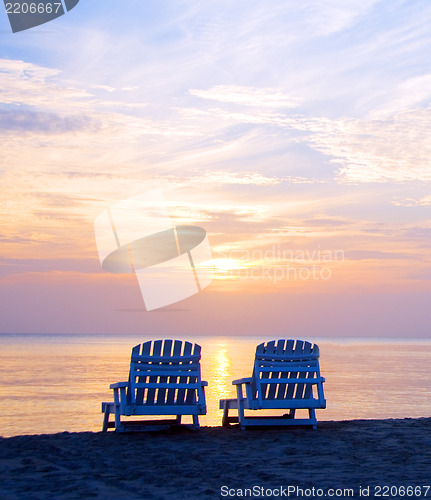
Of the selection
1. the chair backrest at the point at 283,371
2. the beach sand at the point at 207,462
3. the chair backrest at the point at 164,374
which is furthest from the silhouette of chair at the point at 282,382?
the chair backrest at the point at 164,374

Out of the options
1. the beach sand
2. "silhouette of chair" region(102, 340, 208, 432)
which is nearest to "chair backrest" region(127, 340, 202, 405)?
"silhouette of chair" region(102, 340, 208, 432)

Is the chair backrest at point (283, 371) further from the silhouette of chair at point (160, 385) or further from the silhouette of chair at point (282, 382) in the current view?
the silhouette of chair at point (160, 385)

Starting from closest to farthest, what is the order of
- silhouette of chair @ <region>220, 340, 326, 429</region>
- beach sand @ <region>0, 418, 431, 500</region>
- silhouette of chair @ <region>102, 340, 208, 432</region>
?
beach sand @ <region>0, 418, 431, 500</region>
silhouette of chair @ <region>102, 340, 208, 432</region>
silhouette of chair @ <region>220, 340, 326, 429</region>

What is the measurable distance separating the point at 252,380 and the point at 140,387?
1.35 m

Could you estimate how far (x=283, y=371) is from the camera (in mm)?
7371

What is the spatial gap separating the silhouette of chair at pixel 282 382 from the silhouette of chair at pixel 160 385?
0.58 m

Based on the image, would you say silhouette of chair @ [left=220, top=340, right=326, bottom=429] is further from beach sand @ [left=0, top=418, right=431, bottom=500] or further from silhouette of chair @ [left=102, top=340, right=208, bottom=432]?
silhouette of chair @ [left=102, top=340, right=208, bottom=432]

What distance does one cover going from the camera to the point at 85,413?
13.9 metres

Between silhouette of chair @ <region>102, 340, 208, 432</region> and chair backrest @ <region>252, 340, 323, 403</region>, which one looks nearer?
silhouette of chair @ <region>102, 340, 208, 432</region>

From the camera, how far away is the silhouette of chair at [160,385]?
22.9ft

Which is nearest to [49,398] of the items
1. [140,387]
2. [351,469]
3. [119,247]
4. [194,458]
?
[119,247]

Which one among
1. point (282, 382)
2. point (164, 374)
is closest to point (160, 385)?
point (164, 374)

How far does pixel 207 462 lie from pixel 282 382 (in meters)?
2.06

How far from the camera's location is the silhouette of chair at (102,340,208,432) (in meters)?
6.99
